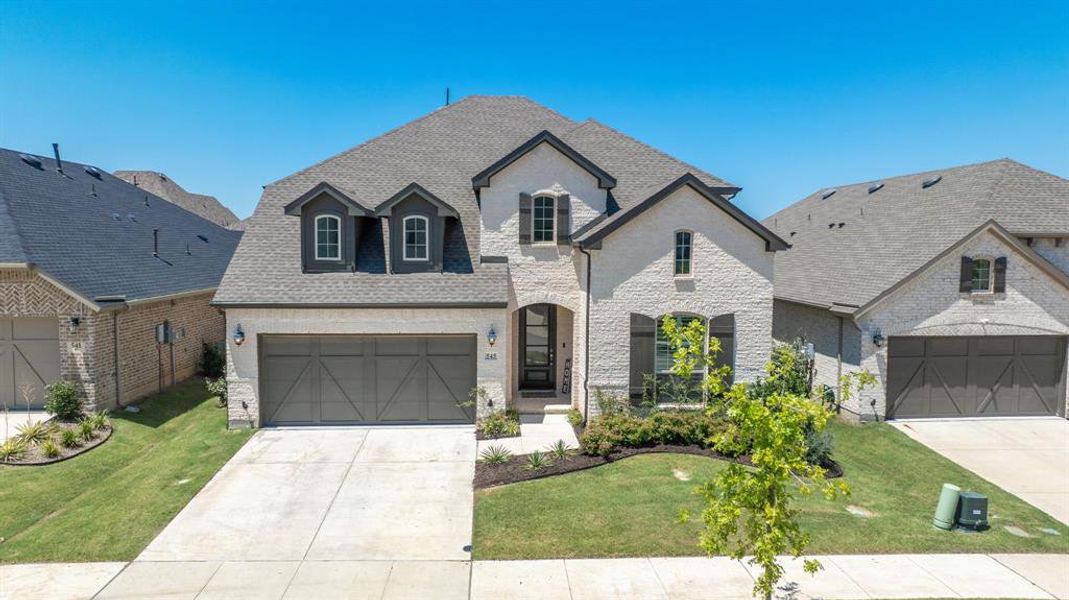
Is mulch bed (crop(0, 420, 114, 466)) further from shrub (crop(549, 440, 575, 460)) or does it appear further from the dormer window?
shrub (crop(549, 440, 575, 460))

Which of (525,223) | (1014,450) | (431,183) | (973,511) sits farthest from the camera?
(431,183)

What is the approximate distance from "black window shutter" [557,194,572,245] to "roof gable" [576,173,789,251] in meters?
1.30

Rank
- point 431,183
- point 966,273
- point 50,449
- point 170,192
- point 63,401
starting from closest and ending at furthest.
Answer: point 50,449 → point 63,401 → point 966,273 → point 431,183 → point 170,192

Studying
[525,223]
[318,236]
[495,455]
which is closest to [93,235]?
[318,236]

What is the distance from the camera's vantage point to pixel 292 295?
15.3 metres

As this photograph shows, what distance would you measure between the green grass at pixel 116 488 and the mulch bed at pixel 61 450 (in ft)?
0.62

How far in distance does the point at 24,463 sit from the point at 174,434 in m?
3.11

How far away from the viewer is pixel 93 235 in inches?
749

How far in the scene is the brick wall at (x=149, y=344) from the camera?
634 inches

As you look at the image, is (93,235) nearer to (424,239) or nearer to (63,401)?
(63,401)

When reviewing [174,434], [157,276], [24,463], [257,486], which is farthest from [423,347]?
[157,276]

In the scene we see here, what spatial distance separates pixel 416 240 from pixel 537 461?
22.9 ft

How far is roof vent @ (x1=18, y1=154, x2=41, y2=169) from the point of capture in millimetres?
20359

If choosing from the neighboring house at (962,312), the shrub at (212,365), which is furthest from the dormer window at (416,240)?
the neighboring house at (962,312)
